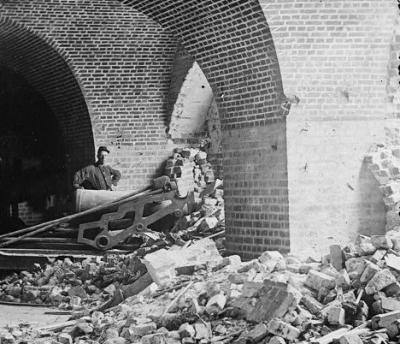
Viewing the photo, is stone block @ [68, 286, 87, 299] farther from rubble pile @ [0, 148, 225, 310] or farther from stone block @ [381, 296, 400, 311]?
stone block @ [381, 296, 400, 311]

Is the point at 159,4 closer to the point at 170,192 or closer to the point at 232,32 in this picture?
the point at 232,32

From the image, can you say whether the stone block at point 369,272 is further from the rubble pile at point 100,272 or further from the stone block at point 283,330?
the rubble pile at point 100,272

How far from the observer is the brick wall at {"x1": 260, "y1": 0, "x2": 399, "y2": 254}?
10.1 metres

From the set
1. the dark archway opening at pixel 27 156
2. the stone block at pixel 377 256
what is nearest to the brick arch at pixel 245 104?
the stone block at pixel 377 256

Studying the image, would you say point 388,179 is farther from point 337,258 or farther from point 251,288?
point 251,288

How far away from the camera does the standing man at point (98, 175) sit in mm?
15336

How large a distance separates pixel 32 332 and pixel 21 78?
11.0 metres

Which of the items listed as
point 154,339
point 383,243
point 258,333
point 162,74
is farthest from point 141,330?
point 162,74

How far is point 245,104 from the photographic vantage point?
1094cm

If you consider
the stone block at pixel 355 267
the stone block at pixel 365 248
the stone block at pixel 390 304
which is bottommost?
the stone block at pixel 390 304

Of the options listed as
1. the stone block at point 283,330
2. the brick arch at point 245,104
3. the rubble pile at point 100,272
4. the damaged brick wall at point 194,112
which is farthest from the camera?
the damaged brick wall at point 194,112

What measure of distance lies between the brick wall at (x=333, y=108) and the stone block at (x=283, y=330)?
→ 11.4ft

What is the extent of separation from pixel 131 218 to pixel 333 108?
4749 mm

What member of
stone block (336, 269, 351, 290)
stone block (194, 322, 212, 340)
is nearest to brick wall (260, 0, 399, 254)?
stone block (336, 269, 351, 290)
